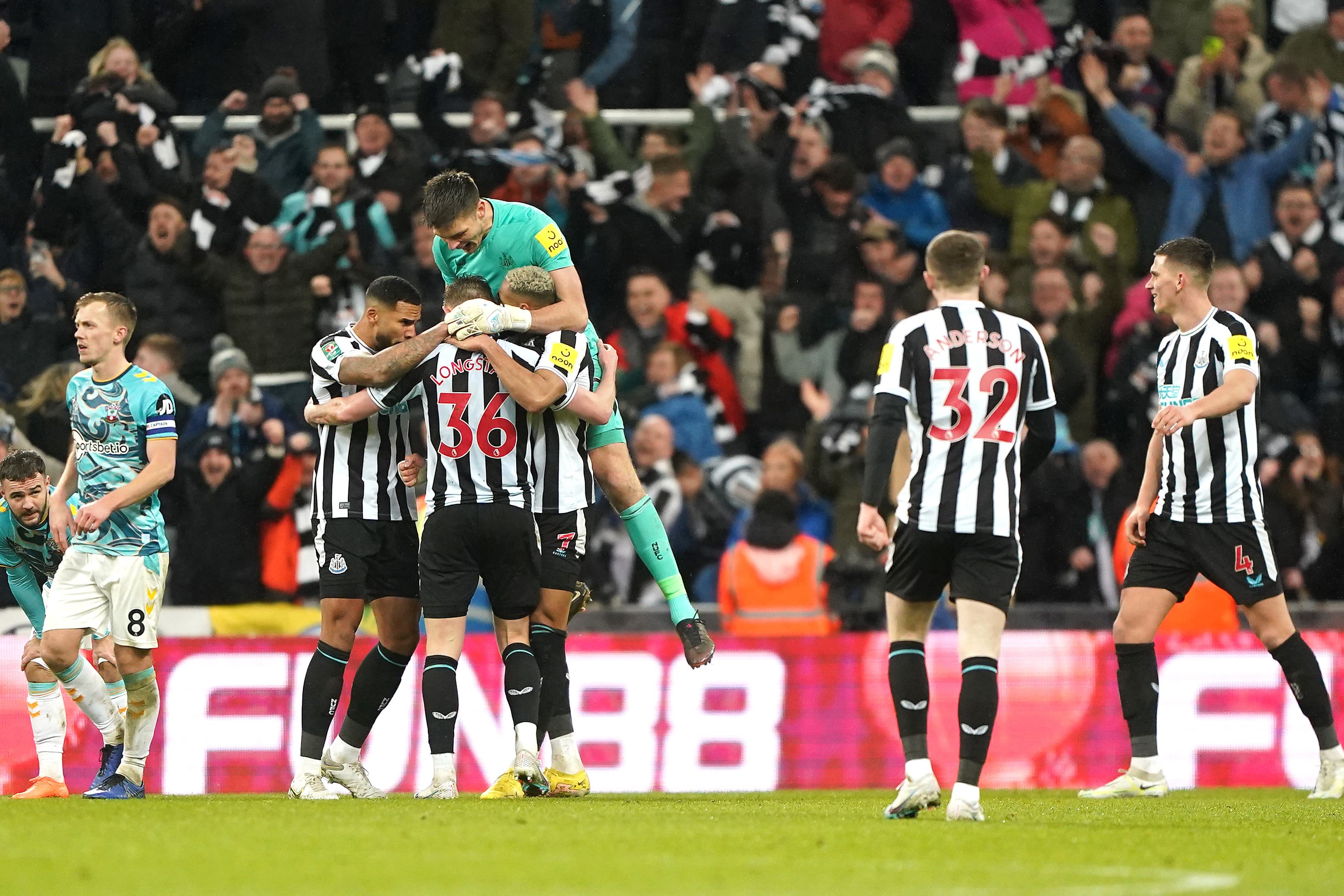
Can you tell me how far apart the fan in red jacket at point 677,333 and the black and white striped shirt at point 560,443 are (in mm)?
4465

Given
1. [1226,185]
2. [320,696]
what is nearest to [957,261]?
[320,696]

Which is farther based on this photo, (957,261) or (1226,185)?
(1226,185)

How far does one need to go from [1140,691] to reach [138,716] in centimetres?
436

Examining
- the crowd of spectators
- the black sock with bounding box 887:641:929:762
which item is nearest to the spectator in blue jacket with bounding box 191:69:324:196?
the crowd of spectators

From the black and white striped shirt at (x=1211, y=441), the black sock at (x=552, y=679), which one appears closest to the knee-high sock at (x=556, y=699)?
the black sock at (x=552, y=679)

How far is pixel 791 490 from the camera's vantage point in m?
11.1

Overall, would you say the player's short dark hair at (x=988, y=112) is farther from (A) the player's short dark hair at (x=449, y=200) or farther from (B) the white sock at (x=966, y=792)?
(B) the white sock at (x=966, y=792)

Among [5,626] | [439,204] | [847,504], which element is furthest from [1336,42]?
[5,626]

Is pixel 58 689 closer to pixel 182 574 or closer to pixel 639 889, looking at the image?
pixel 182 574

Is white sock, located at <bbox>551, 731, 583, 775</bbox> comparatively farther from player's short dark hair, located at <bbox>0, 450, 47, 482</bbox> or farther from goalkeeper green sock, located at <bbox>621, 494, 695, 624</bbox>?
player's short dark hair, located at <bbox>0, 450, 47, 482</bbox>

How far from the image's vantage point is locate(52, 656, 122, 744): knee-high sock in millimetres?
7645

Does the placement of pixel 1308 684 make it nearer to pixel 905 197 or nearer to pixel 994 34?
pixel 905 197

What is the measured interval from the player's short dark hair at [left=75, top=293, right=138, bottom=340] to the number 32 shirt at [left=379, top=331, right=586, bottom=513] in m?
1.39

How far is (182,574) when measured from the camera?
1119 cm
